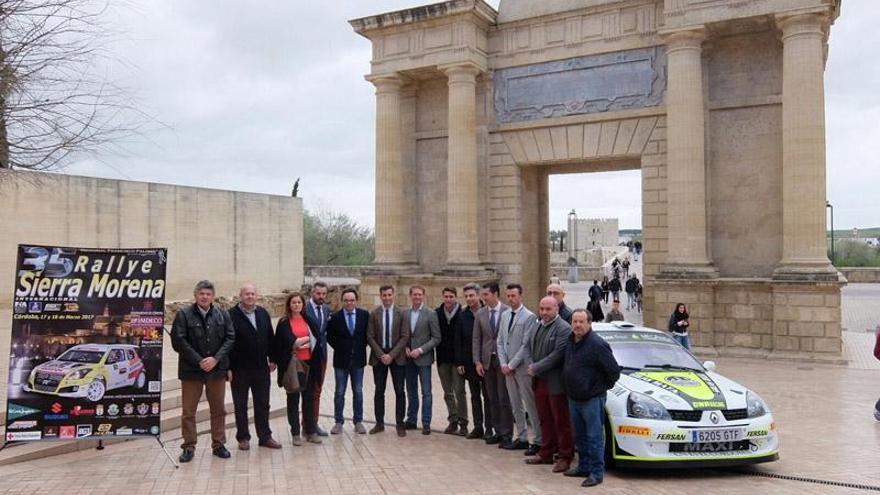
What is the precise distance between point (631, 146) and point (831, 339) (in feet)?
20.0

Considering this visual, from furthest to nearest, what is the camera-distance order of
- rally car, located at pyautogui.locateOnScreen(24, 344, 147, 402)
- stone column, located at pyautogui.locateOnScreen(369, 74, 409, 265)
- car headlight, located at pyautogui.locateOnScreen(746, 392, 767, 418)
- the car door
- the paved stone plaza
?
stone column, located at pyautogui.locateOnScreen(369, 74, 409, 265) → the car door → rally car, located at pyautogui.locateOnScreen(24, 344, 147, 402) → car headlight, located at pyautogui.locateOnScreen(746, 392, 767, 418) → the paved stone plaza

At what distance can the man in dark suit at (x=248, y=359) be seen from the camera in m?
7.80

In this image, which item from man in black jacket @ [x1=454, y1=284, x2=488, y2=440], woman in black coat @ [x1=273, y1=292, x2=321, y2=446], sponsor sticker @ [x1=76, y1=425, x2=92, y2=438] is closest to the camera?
sponsor sticker @ [x1=76, y1=425, x2=92, y2=438]

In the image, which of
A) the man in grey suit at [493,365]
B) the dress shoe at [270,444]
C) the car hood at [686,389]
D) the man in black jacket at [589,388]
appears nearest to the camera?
the man in black jacket at [589,388]

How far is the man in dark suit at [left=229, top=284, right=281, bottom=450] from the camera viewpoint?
780 cm

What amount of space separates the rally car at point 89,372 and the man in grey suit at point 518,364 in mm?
3808

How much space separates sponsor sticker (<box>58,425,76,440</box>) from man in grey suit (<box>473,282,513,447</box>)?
424cm

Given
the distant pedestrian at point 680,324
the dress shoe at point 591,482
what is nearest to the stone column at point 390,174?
the distant pedestrian at point 680,324

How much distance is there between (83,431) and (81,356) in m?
0.74

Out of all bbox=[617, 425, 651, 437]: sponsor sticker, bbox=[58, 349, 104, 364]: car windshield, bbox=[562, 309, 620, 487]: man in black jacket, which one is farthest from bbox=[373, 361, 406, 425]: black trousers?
bbox=[58, 349, 104, 364]: car windshield

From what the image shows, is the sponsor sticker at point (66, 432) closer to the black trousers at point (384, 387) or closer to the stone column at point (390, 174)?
the black trousers at point (384, 387)

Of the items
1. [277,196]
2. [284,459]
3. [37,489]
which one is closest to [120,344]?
[37,489]

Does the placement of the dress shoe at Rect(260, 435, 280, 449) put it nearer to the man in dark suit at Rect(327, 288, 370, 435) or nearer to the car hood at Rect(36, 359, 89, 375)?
the man in dark suit at Rect(327, 288, 370, 435)

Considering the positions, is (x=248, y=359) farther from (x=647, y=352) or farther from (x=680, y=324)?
(x=680, y=324)
